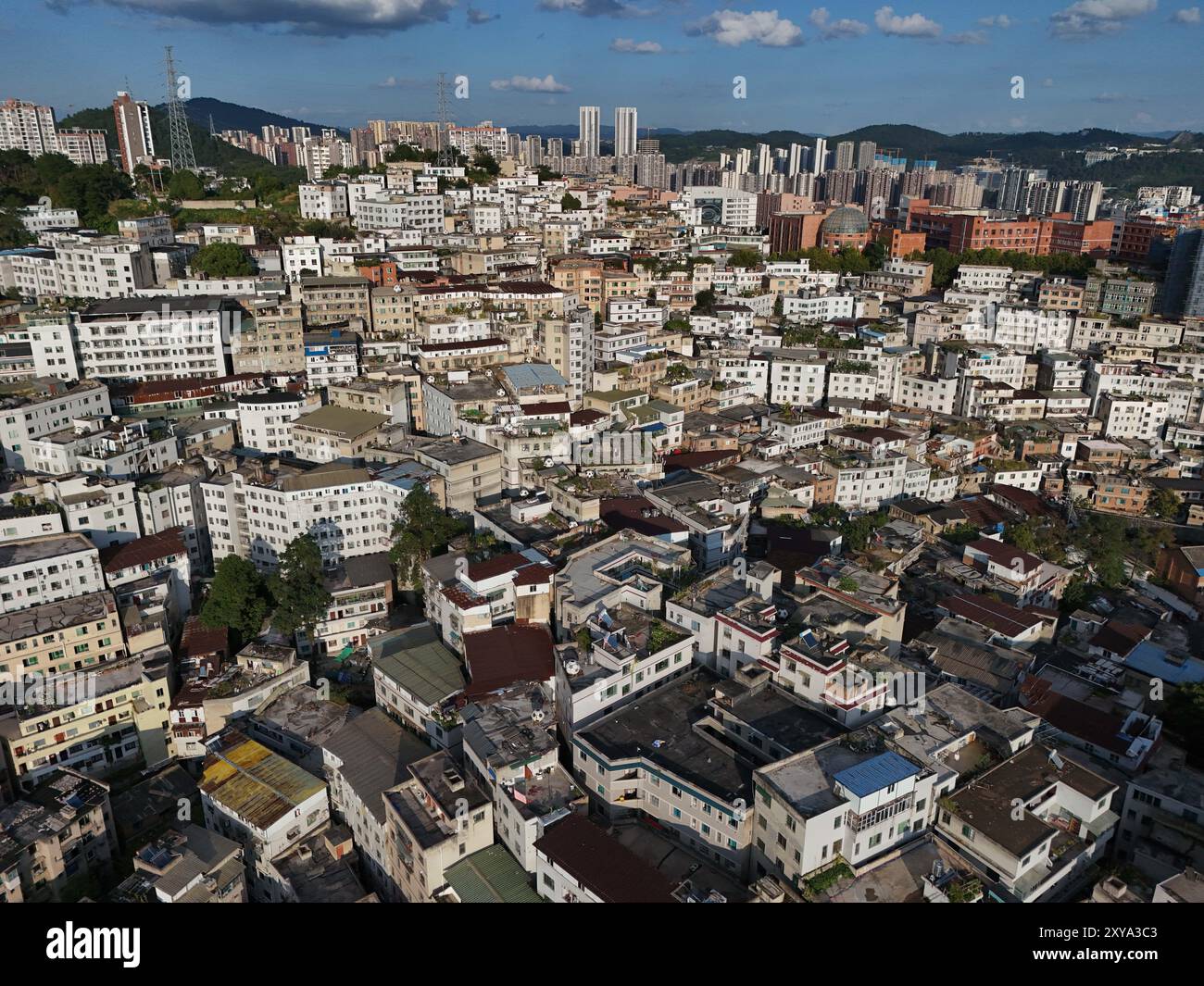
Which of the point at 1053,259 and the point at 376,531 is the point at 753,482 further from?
the point at 1053,259

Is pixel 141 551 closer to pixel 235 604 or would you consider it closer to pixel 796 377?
pixel 235 604

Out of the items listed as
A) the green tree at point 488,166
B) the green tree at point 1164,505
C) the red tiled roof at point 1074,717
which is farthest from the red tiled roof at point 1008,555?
the green tree at point 488,166

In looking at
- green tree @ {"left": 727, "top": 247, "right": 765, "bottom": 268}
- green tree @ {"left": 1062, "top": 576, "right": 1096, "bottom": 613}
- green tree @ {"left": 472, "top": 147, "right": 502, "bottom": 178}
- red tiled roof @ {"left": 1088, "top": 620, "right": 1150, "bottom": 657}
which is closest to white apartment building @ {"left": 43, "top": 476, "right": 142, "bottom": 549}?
red tiled roof @ {"left": 1088, "top": 620, "right": 1150, "bottom": 657}

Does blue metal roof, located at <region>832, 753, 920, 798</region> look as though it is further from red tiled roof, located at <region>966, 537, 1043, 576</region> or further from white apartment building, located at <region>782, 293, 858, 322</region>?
white apartment building, located at <region>782, 293, 858, 322</region>

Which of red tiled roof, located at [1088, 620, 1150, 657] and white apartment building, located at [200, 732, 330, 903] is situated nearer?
white apartment building, located at [200, 732, 330, 903]

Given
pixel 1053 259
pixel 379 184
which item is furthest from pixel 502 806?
pixel 1053 259
